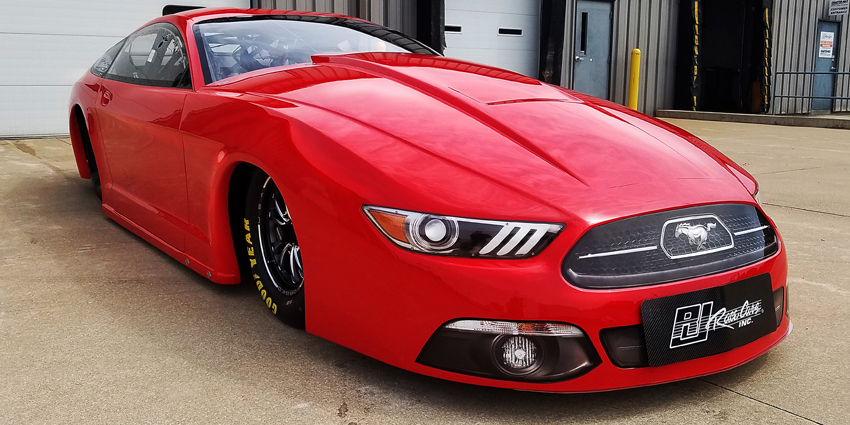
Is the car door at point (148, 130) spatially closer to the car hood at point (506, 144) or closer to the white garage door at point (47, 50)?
the car hood at point (506, 144)

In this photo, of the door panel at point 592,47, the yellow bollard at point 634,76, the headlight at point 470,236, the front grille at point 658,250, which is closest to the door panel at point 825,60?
the yellow bollard at point 634,76

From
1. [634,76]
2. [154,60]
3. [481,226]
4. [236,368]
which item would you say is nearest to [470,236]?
[481,226]

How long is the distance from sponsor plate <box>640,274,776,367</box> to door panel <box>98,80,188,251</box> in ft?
6.04

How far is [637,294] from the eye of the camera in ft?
6.01

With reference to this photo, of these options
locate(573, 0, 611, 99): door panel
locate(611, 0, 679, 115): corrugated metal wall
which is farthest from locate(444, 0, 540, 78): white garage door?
locate(611, 0, 679, 115): corrugated metal wall

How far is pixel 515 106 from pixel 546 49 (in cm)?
1052

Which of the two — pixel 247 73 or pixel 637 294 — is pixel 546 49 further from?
pixel 637 294

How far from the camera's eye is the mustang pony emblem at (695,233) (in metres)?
1.95

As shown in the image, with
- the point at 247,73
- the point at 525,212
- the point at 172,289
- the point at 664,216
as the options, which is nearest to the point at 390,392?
the point at 525,212

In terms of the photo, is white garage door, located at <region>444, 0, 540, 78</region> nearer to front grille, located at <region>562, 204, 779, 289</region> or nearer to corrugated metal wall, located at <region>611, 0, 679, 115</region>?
corrugated metal wall, located at <region>611, 0, 679, 115</region>

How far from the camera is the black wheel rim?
2480mm

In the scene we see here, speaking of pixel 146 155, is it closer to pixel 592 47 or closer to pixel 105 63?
pixel 105 63

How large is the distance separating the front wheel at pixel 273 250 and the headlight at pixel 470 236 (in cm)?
65

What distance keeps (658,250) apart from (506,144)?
0.55 meters
